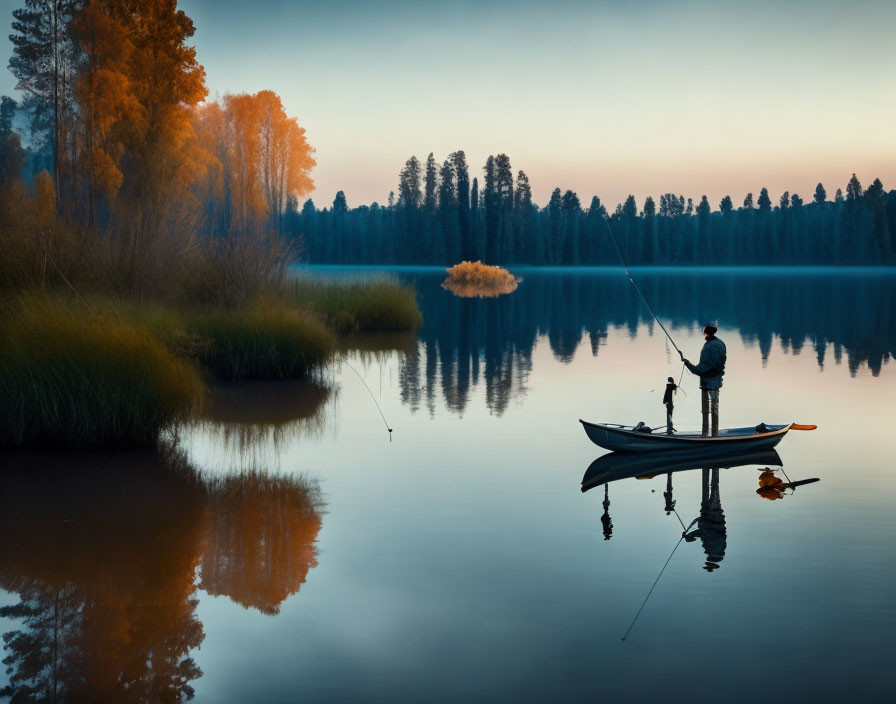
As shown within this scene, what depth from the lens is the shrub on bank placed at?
20641 millimetres

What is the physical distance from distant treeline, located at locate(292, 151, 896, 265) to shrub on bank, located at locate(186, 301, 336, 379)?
10866 centimetres

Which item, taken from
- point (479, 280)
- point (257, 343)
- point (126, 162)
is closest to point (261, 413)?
point (257, 343)

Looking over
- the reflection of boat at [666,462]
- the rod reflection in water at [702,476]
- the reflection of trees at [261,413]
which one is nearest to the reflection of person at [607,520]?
the rod reflection in water at [702,476]

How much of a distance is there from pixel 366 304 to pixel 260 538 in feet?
82.9

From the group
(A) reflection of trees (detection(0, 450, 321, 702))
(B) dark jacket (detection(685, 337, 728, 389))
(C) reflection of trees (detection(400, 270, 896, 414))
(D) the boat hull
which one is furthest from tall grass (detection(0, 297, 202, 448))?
(B) dark jacket (detection(685, 337, 728, 389))

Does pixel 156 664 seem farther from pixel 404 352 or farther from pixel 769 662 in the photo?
pixel 404 352

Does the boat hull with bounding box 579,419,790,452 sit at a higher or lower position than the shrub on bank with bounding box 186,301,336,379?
lower

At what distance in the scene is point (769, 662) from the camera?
661 cm

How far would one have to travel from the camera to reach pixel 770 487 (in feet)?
39.5

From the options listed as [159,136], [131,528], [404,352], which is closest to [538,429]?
[131,528]

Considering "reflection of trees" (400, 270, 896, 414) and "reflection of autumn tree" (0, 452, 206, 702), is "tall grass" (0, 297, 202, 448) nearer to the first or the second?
"reflection of autumn tree" (0, 452, 206, 702)

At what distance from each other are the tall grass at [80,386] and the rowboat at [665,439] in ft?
19.8

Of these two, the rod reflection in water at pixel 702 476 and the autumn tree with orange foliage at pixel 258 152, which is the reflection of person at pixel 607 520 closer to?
the rod reflection in water at pixel 702 476

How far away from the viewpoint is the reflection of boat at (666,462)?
12.8 metres
